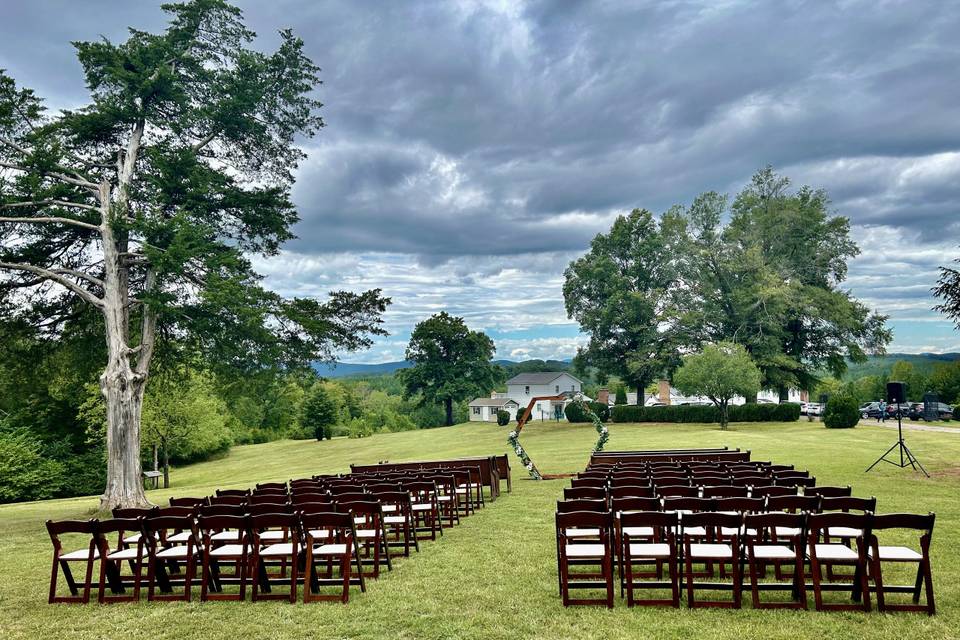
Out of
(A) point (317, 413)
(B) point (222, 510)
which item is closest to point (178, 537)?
(B) point (222, 510)

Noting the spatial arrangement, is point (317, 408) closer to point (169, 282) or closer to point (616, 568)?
point (169, 282)

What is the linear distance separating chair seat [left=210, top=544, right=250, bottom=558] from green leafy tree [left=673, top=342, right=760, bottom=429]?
34.5 metres

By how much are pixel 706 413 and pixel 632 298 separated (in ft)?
34.1

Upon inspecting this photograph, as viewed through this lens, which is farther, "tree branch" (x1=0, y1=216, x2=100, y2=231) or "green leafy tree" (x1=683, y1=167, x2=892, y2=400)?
"green leafy tree" (x1=683, y1=167, x2=892, y2=400)

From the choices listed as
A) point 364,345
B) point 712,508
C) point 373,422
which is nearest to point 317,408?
point 373,422

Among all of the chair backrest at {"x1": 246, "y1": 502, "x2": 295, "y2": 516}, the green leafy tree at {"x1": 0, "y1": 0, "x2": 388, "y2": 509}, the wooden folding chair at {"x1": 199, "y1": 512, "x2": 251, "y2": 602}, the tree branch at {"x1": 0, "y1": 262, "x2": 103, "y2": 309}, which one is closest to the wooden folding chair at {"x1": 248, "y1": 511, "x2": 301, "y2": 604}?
the wooden folding chair at {"x1": 199, "y1": 512, "x2": 251, "y2": 602}

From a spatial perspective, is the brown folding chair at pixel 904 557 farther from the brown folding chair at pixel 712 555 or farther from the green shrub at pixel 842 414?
the green shrub at pixel 842 414

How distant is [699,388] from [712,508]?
33388mm

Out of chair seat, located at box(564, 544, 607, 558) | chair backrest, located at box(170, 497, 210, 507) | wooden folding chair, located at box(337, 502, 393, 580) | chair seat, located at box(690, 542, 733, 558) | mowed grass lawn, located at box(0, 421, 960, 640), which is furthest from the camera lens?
chair backrest, located at box(170, 497, 210, 507)

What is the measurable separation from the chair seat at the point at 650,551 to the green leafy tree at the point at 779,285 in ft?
139

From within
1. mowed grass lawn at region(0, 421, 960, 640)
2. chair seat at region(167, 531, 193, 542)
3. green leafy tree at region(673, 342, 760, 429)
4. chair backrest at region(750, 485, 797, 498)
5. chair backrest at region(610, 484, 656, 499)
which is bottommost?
mowed grass lawn at region(0, 421, 960, 640)

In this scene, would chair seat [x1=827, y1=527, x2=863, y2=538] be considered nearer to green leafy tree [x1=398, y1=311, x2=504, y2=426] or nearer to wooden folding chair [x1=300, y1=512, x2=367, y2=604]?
wooden folding chair [x1=300, y1=512, x2=367, y2=604]

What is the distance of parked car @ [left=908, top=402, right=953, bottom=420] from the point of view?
146 feet

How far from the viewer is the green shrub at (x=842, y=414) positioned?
117 feet
